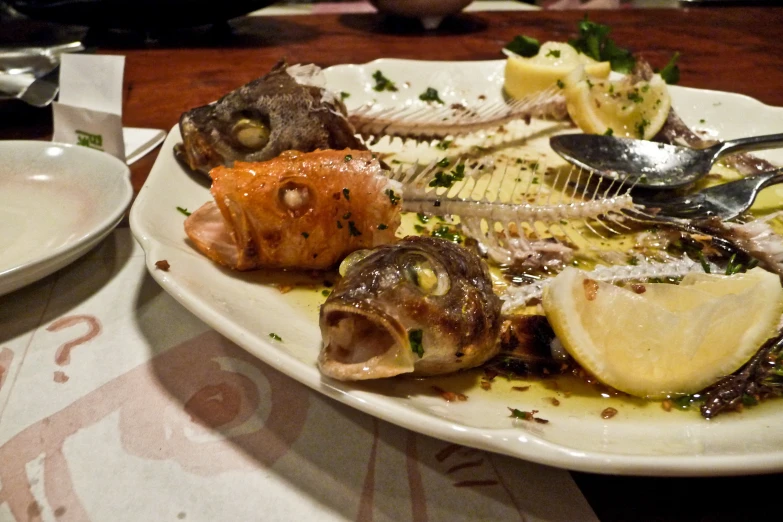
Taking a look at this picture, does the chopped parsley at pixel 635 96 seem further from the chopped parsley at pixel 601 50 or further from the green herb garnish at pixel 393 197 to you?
the green herb garnish at pixel 393 197

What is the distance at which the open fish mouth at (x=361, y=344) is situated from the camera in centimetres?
110

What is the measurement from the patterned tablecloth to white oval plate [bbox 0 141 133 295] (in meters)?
0.23

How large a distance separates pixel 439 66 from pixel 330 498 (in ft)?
8.63

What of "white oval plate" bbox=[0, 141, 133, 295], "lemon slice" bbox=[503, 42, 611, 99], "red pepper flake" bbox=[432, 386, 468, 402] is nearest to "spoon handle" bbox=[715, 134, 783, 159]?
"lemon slice" bbox=[503, 42, 611, 99]

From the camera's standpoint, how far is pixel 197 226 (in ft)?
5.37

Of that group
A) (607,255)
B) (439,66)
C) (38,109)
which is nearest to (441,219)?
(607,255)

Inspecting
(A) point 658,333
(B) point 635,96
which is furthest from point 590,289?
(B) point 635,96

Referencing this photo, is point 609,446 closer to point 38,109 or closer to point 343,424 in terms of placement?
point 343,424

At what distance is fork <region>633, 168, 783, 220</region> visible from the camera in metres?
2.04

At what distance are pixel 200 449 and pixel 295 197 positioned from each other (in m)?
0.74

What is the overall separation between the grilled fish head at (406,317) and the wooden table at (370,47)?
1.26 metres

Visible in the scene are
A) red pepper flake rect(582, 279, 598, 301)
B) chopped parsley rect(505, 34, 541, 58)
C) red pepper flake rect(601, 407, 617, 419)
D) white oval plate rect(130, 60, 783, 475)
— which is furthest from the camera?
chopped parsley rect(505, 34, 541, 58)

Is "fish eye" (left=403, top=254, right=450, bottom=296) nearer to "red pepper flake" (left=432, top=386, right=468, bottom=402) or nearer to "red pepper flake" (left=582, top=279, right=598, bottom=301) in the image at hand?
"red pepper flake" (left=432, top=386, right=468, bottom=402)

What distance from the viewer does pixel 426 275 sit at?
1.23m
